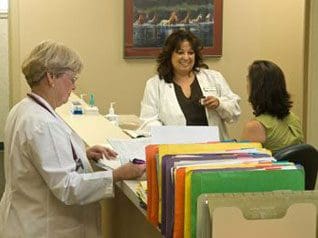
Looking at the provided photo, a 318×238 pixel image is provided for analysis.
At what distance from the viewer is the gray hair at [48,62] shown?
1939 millimetres

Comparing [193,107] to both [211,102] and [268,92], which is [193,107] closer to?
[211,102]

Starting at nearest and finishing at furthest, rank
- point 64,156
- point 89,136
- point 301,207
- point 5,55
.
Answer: point 301,207 → point 64,156 → point 89,136 → point 5,55

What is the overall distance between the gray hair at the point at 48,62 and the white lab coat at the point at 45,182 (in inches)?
3.6

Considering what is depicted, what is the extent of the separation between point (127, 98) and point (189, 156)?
3.57m

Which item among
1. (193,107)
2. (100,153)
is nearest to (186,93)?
(193,107)

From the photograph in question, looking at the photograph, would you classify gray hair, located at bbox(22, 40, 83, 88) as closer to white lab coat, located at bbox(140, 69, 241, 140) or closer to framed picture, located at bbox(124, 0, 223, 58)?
white lab coat, located at bbox(140, 69, 241, 140)

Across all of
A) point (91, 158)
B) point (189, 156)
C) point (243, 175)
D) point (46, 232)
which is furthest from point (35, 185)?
point (243, 175)

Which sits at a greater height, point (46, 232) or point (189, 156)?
point (189, 156)

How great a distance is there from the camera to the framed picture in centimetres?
493

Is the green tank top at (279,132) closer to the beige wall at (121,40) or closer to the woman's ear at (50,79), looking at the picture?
the woman's ear at (50,79)

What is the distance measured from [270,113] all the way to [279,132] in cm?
13

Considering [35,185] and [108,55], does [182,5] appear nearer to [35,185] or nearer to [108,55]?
[108,55]

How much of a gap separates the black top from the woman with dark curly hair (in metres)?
0.52

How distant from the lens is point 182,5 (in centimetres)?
500
